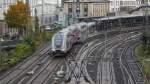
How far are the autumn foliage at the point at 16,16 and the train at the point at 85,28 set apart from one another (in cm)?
534

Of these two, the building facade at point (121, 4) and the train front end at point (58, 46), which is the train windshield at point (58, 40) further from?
the building facade at point (121, 4)

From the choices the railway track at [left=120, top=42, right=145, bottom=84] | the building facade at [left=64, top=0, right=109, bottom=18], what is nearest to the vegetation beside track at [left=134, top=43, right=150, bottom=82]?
the railway track at [left=120, top=42, right=145, bottom=84]

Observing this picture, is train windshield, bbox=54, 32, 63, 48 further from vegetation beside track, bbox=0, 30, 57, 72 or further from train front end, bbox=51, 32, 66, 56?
vegetation beside track, bbox=0, 30, 57, 72

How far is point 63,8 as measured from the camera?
79.0m

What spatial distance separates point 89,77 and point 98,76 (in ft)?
2.37

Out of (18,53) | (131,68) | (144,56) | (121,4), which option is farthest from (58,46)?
(121,4)

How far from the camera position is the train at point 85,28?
115 ft

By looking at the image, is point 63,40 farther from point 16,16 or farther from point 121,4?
point 121,4

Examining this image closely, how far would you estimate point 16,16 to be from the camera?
47531 mm

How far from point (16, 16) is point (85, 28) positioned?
7.59 metres

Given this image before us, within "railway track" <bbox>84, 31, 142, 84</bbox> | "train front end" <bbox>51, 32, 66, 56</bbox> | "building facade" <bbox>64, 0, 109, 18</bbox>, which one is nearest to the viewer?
"railway track" <bbox>84, 31, 142, 84</bbox>

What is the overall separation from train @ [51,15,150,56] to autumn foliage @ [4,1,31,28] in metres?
5.34

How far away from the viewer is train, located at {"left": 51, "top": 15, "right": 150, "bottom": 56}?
3491 cm

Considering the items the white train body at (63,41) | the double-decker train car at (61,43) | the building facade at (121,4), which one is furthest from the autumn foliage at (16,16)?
the building facade at (121,4)
